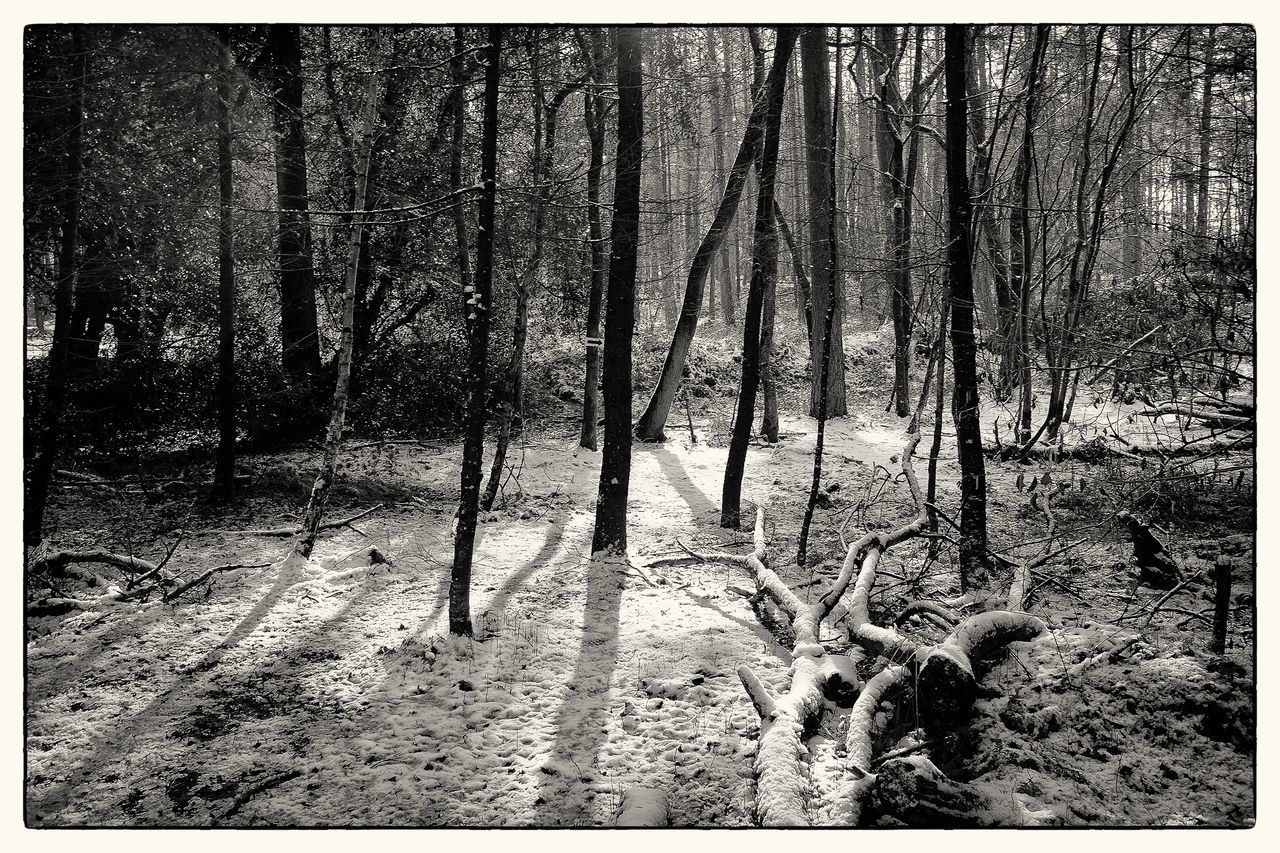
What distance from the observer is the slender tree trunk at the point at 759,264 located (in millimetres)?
7379

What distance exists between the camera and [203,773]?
379 cm

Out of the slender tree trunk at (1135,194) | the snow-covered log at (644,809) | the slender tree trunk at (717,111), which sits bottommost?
the snow-covered log at (644,809)

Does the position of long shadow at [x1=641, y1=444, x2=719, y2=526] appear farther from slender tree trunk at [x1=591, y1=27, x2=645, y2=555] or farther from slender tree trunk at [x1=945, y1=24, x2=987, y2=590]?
slender tree trunk at [x1=945, y1=24, x2=987, y2=590]

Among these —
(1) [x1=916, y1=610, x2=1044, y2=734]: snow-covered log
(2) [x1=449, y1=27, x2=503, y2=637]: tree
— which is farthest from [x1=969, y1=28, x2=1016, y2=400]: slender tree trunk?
(2) [x1=449, y1=27, x2=503, y2=637]: tree

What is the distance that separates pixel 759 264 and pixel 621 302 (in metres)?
2.19

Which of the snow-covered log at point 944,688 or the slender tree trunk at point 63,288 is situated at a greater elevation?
the slender tree trunk at point 63,288

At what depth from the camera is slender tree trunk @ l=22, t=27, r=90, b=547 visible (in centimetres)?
443

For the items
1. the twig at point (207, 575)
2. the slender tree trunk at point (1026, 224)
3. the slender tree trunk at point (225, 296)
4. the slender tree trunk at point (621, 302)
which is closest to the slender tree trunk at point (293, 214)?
the slender tree trunk at point (225, 296)

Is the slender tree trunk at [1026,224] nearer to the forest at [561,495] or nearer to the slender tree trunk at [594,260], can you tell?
the forest at [561,495]

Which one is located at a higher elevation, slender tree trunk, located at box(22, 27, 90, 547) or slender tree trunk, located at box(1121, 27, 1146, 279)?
slender tree trunk, located at box(1121, 27, 1146, 279)

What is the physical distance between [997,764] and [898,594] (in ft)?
8.32

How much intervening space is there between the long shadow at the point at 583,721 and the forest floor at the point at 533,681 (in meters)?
0.02

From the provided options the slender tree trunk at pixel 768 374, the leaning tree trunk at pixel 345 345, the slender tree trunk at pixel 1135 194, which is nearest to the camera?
the slender tree trunk at pixel 1135 194

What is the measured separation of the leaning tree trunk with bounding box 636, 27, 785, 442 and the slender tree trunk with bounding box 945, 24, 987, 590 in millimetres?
3372
